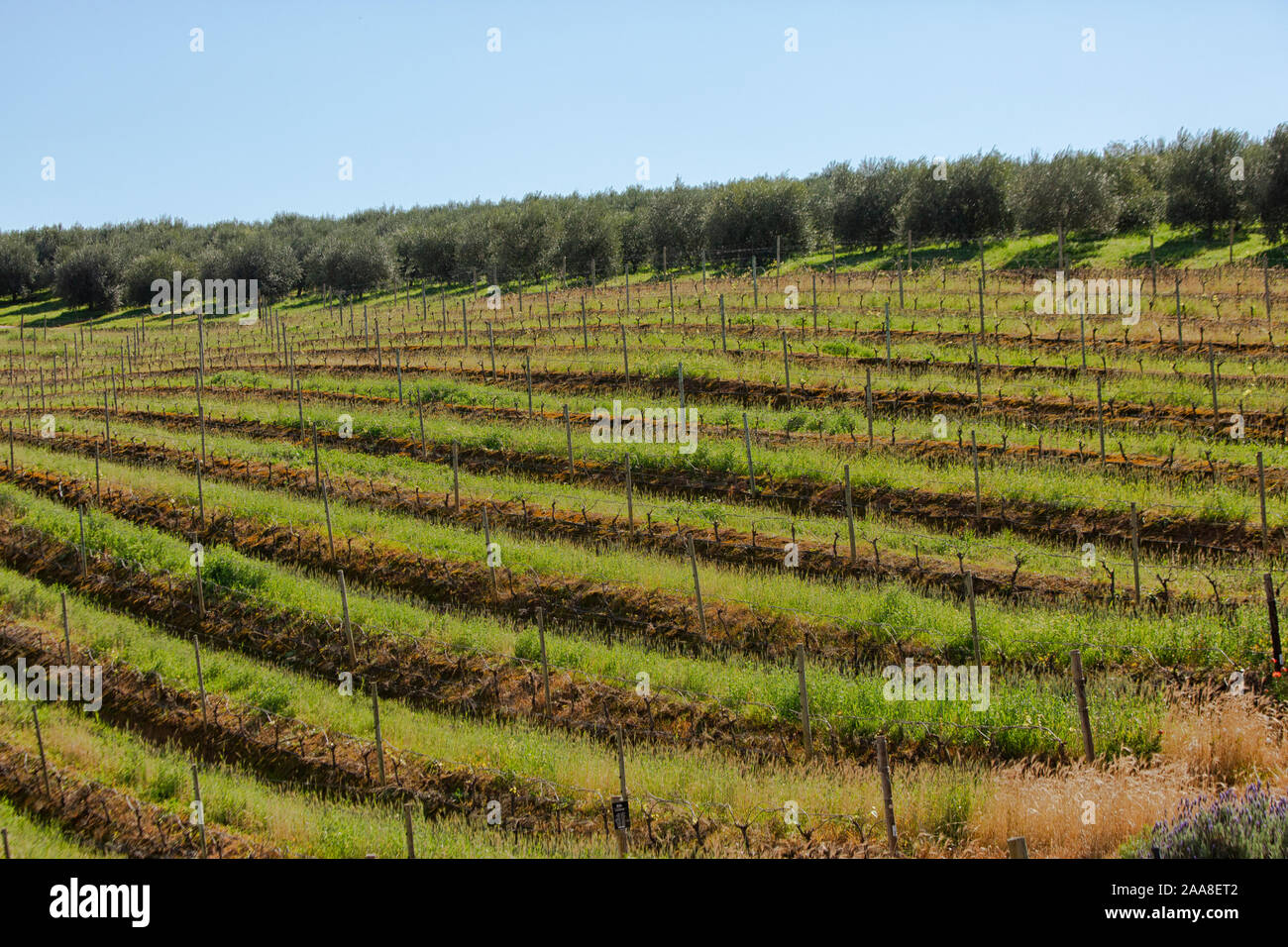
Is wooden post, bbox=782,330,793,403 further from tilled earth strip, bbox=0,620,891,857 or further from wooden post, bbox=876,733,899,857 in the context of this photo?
wooden post, bbox=876,733,899,857

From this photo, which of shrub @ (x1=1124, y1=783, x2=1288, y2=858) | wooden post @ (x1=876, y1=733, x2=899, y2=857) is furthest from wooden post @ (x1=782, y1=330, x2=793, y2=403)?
shrub @ (x1=1124, y1=783, x2=1288, y2=858)

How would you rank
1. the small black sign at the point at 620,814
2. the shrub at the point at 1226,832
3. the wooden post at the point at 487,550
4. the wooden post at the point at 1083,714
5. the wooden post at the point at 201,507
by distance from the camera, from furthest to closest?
the wooden post at the point at 201,507 → the wooden post at the point at 487,550 → the wooden post at the point at 1083,714 → the small black sign at the point at 620,814 → the shrub at the point at 1226,832

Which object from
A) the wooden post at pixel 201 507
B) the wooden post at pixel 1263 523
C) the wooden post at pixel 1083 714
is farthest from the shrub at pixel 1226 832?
the wooden post at pixel 201 507

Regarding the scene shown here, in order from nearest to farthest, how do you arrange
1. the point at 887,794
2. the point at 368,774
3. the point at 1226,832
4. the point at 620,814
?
the point at 1226,832
the point at 620,814
the point at 887,794
the point at 368,774

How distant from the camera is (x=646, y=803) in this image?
41.3 feet

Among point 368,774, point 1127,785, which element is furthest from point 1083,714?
point 368,774

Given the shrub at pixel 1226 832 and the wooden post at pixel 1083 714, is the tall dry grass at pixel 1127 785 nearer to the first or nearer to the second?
the wooden post at pixel 1083 714

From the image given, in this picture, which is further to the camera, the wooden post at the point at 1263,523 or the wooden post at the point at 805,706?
the wooden post at the point at 1263,523

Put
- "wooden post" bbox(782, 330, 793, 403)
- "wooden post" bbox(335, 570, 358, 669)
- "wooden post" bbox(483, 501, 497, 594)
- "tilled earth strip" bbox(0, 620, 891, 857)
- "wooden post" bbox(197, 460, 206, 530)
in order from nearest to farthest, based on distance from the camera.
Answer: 1. "tilled earth strip" bbox(0, 620, 891, 857)
2. "wooden post" bbox(335, 570, 358, 669)
3. "wooden post" bbox(483, 501, 497, 594)
4. "wooden post" bbox(197, 460, 206, 530)
5. "wooden post" bbox(782, 330, 793, 403)

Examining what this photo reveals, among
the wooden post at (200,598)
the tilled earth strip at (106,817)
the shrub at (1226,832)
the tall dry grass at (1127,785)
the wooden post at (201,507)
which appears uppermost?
the wooden post at (201,507)

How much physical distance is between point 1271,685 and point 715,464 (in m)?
14.3

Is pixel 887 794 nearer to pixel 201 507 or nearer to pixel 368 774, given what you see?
pixel 368 774

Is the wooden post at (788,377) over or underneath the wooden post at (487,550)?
over

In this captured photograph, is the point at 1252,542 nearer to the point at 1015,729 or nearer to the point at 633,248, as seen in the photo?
the point at 1015,729
